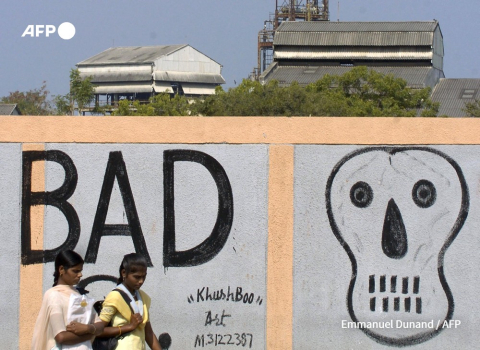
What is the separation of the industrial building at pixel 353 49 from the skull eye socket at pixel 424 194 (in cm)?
4577

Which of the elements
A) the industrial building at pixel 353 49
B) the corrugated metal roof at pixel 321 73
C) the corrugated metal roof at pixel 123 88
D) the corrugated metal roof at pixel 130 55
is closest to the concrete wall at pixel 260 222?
the corrugated metal roof at pixel 321 73

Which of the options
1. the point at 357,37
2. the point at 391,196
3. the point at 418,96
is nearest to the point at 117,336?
the point at 391,196

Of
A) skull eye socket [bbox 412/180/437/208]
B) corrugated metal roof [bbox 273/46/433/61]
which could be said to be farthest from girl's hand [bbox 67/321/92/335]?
corrugated metal roof [bbox 273/46/433/61]

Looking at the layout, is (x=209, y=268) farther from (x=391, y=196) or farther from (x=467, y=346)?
(x=467, y=346)

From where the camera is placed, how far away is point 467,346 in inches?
248

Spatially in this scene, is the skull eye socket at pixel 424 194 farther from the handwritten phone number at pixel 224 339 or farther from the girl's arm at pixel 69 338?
the girl's arm at pixel 69 338

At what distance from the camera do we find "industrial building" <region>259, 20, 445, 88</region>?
52.1 meters

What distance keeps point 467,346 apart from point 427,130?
1.91 metres

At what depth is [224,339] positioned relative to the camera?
6418 millimetres

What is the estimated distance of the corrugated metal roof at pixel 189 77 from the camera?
214ft

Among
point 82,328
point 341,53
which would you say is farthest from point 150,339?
point 341,53

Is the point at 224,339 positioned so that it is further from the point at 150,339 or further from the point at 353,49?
the point at 353,49

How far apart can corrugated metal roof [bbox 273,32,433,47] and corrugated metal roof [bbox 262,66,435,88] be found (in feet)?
5.86

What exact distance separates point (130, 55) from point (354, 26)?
2318 cm
